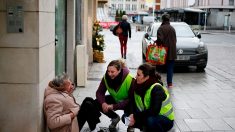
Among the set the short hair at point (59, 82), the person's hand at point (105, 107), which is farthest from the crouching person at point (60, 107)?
the person's hand at point (105, 107)

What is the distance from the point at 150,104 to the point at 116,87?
0.78 meters

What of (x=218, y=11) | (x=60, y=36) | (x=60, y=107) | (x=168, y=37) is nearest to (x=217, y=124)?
(x=60, y=107)

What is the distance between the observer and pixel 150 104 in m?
5.41

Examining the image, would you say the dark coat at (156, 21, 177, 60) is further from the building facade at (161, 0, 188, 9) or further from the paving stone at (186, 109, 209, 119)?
the building facade at (161, 0, 188, 9)

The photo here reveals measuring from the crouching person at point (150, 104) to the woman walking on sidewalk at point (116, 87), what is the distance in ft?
1.11

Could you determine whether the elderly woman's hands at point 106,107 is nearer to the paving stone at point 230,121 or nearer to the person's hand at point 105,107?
the person's hand at point 105,107

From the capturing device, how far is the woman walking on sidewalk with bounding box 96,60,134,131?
5.88 metres

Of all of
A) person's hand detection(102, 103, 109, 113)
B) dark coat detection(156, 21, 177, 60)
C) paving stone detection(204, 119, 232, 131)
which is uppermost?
dark coat detection(156, 21, 177, 60)

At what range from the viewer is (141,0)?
143 meters

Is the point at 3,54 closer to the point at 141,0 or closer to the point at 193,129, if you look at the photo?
the point at 193,129

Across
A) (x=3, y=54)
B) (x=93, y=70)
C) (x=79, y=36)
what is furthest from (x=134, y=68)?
(x=3, y=54)

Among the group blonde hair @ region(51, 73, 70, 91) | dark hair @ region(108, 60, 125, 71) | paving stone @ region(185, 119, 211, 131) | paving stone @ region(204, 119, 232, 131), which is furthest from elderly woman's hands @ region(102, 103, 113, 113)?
paving stone @ region(204, 119, 232, 131)

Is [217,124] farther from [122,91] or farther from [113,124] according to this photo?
[122,91]

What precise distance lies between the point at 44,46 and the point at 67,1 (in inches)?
169
